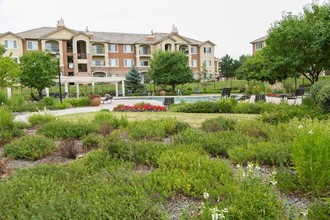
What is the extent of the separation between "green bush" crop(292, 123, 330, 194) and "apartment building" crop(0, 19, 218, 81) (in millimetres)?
46021

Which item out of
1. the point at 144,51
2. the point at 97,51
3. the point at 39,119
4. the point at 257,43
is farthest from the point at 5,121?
the point at 257,43

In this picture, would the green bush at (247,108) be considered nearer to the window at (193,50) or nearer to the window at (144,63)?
the window at (144,63)

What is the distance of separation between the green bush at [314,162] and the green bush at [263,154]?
829 mm

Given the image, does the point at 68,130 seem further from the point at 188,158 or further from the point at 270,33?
the point at 270,33

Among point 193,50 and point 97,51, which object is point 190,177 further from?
point 193,50

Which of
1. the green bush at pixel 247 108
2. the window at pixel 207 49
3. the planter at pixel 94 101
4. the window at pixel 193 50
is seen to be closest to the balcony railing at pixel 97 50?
the window at pixel 193 50

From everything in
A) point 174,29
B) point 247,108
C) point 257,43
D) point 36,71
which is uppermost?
point 174,29

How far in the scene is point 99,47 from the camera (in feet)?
166

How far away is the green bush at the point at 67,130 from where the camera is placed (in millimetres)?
7863

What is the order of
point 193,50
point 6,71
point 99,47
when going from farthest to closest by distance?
point 193,50
point 99,47
point 6,71

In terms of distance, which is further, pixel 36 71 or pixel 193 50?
pixel 193 50

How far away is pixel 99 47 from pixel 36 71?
75.6 feet

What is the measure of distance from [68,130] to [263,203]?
6082mm

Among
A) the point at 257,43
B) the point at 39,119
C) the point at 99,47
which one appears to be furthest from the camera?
the point at 257,43
